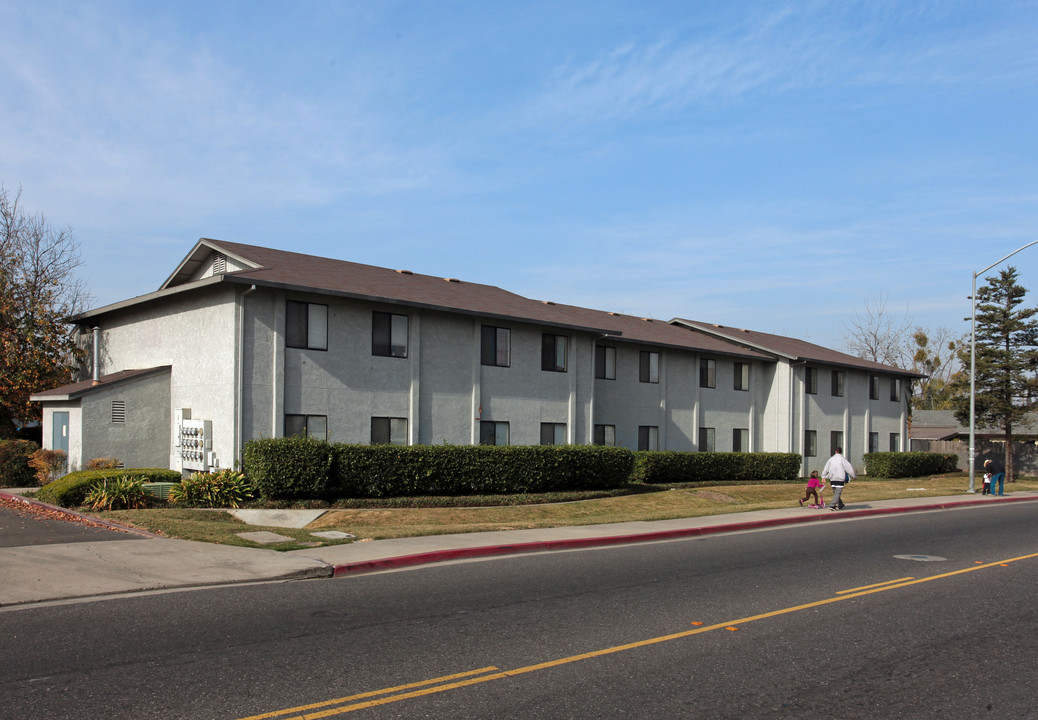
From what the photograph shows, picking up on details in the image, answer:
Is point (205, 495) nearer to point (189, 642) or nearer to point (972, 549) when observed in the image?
point (189, 642)

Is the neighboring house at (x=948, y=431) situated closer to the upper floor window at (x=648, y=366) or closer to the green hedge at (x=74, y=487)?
the upper floor window at (x=648, y=366)

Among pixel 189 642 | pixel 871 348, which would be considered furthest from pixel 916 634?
pixel 871 348

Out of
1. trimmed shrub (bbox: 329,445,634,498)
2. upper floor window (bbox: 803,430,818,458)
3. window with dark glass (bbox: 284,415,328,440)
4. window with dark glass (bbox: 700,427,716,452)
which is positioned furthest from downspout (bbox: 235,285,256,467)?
upper floor window (bbox: 803,430,818,458)

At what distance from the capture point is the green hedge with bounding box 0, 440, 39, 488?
76.1 ft

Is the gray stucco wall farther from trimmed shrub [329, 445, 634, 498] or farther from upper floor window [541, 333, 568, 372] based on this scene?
upper floor window [541, 333, 568, 372]

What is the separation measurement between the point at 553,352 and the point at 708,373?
1135 cm

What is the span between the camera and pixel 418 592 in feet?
33.2

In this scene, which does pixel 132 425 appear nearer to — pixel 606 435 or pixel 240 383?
pixel 240 383

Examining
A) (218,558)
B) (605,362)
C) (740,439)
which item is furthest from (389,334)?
(740,439)

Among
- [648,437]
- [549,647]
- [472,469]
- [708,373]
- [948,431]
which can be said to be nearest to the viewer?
[549,647]

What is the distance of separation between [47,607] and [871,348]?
74134 mm

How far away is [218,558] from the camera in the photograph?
477 inches

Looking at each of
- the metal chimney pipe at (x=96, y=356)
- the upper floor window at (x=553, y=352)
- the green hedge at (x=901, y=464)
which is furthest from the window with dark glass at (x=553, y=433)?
the green hedge at (x=901, y=464)

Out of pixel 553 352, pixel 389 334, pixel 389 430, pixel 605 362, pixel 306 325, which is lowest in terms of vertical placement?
pixel 389 430
